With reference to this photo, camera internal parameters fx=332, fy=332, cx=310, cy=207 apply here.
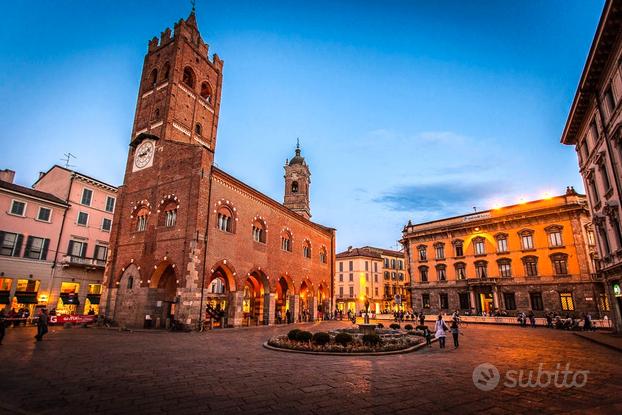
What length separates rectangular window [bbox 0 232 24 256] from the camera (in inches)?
1062

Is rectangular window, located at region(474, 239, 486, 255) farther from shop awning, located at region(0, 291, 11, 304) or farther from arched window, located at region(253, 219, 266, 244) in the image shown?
shop awning, located at region(0, 291, 11, 304)

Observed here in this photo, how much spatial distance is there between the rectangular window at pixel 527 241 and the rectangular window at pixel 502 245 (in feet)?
5.81

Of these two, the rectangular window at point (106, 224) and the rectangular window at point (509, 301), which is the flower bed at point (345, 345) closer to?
the rectangular window at point (509, 301)

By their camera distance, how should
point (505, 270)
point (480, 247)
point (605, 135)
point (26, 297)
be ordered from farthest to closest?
point (480, 247)
point (505, 270)
point (26, 297)
point (605, 135)

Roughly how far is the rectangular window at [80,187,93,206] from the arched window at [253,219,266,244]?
18288 mm

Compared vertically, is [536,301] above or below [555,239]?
below

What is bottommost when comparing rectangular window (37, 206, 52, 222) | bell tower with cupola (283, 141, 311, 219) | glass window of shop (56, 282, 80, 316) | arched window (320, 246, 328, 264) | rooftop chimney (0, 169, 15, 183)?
glass window of shop (56, 282, 80, 316)

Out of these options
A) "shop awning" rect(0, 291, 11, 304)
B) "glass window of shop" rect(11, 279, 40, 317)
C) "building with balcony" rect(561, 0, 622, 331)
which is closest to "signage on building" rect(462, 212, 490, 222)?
"building with balcony" rect(561, 0, 622, 331)

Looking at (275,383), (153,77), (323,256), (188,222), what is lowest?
(275,383)

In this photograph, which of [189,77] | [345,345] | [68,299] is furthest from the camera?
[189,77]

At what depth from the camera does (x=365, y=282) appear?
60500 millimetres

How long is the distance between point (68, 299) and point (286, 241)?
19.9 meters

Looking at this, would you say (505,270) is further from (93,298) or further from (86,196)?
(86,196)

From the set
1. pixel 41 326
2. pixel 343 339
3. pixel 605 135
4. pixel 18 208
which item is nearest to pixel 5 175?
pixel 18 208
